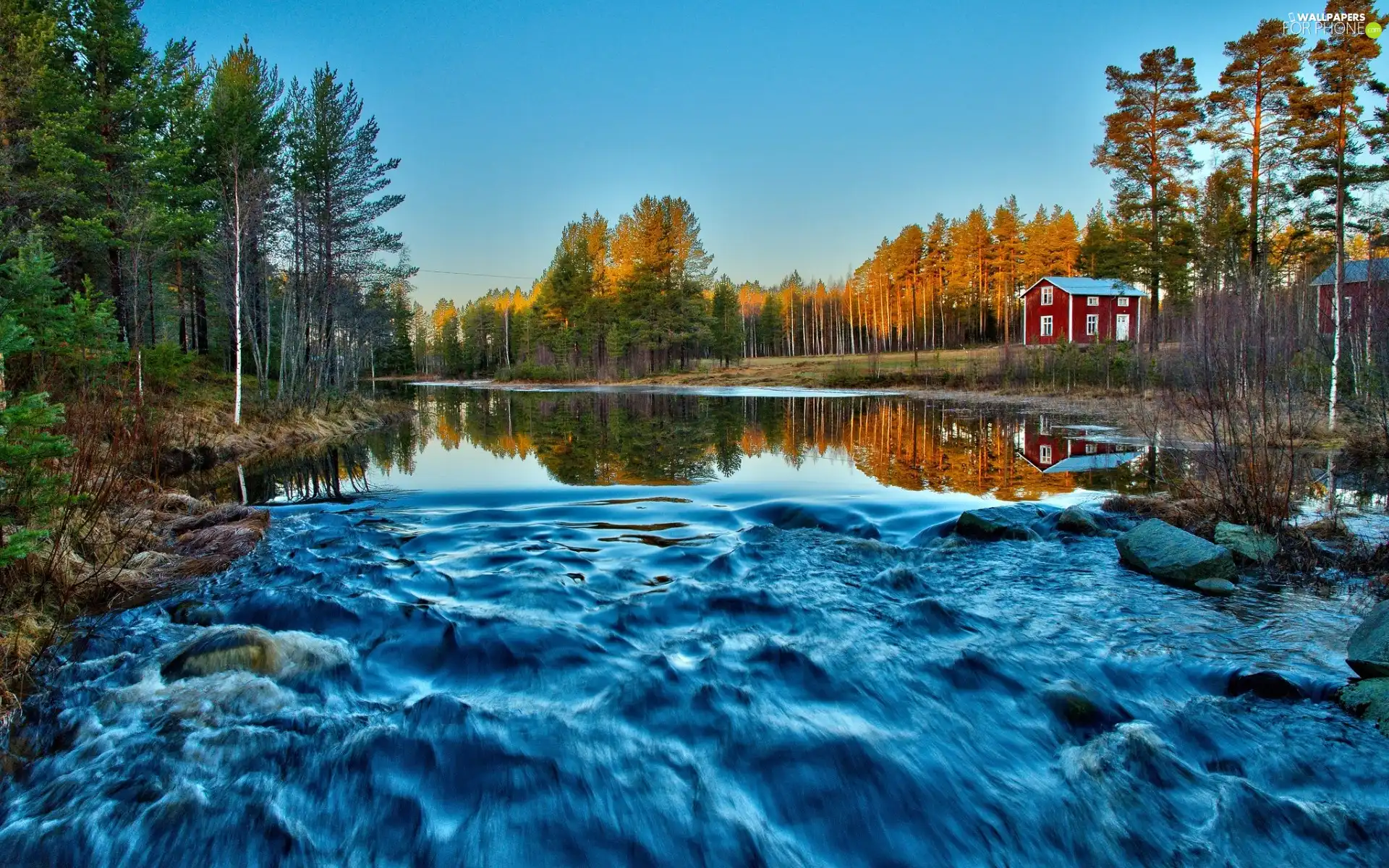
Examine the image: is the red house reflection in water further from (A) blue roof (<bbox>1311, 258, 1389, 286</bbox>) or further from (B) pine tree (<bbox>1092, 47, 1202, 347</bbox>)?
(B) pine tree (<bbox>1092, 47, 1202, 347</bbox>)

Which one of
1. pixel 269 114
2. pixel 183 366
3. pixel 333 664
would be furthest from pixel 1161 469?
pixel 269 114

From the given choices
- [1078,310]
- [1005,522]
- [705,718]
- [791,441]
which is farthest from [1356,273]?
[705,718]

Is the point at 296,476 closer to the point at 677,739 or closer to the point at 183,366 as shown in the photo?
the point at 183,366

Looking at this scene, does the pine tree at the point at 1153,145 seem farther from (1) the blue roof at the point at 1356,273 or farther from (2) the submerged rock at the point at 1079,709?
(2) the submerged rock at the point at 1079,709

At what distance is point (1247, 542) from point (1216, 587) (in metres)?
1.20

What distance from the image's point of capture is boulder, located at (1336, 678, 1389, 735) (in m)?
3.97

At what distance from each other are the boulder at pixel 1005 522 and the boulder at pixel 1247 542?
183 centimetres

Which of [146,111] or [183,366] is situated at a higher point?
[146,111]

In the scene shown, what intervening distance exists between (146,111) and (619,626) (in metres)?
26.1

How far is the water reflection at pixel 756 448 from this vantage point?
477 inches

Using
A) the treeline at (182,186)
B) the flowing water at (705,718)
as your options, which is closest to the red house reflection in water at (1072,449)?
the flowing water at (705,718)

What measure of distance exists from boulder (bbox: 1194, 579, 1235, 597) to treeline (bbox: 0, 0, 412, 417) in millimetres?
16015

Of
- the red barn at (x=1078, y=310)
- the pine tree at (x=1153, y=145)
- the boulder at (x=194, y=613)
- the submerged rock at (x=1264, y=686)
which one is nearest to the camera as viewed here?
the submerged rock at (x=1264, y=686)

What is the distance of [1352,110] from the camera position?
58.8ft
